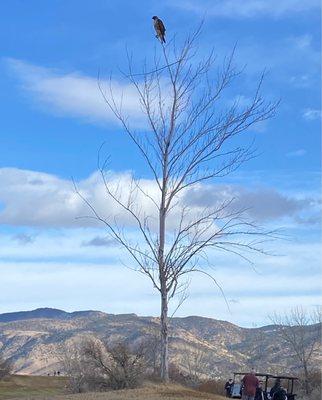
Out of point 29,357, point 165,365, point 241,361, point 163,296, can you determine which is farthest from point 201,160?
point 29,357

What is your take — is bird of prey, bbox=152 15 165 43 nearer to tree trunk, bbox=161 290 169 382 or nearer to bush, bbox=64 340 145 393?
tree trunk, bbox=161 290 169 382

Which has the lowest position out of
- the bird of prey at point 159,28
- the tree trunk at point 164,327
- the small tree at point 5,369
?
the tree trunk at point 164,327

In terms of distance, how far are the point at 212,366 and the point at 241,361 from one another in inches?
647

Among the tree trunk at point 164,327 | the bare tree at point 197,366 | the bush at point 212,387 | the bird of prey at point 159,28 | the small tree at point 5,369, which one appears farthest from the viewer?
the small tree at point 5,369

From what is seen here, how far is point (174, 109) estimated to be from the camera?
2334 centimetres

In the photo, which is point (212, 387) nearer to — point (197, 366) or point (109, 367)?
point (109, 367)

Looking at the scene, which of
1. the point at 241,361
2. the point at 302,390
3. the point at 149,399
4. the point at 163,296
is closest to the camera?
the point at 149,399

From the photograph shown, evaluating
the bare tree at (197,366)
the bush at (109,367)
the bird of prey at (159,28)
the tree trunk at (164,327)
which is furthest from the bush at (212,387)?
the bird of prey at (159,28)

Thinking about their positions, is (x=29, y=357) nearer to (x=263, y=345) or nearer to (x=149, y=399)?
(x=263, y=345)

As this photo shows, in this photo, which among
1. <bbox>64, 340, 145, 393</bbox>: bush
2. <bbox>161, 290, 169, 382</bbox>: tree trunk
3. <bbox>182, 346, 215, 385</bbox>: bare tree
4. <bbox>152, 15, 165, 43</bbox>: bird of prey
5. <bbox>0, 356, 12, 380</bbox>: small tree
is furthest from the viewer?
<bbox>0, 356, 12, 380</bbox>: small tree

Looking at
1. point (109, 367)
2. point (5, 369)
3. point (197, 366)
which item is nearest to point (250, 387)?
point (109, 367)

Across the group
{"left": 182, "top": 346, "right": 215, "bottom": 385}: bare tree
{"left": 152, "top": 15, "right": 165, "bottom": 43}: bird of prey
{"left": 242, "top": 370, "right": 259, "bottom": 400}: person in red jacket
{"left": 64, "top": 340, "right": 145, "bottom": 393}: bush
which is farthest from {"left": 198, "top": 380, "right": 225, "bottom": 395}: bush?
{"left": 152, "top": 15, "right": 165, "bottom": 43}: bird of prey

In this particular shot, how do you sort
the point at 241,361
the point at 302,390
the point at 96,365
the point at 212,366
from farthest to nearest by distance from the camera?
the point at 241,361
the point at 212,366
the point at 302,390
the point at 96,365

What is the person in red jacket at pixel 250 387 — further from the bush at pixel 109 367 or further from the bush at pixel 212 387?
the bush at pixel 212 387
